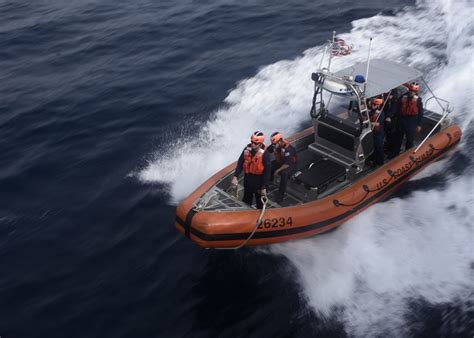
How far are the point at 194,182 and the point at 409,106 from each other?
5.18 metres

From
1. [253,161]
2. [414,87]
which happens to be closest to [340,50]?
[414,87]

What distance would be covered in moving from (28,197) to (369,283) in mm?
7992

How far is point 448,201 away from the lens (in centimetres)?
980

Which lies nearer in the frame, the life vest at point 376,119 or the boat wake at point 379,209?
the boat wake at point 379,209

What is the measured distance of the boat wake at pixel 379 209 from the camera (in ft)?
25.7

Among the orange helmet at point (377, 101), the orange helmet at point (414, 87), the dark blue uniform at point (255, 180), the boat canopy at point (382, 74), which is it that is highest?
the boat canopy at point (382, 74)

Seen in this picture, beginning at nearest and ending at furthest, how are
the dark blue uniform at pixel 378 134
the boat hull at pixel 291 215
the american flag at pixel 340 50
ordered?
the boat hull at pixel 291 215
the dark blue uniform at pixel 378 134
the american flag at pixel 340 50

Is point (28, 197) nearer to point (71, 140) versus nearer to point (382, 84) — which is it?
point (71, 140)

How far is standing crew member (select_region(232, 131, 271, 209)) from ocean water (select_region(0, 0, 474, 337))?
1.36 m

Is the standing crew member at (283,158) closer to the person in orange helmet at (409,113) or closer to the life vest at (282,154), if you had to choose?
the life vest at (282,154)

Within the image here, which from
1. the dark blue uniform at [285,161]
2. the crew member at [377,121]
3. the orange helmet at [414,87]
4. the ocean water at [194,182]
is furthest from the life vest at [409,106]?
the dark blue uniform at [285,161]

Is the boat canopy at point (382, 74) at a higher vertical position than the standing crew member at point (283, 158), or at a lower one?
higher

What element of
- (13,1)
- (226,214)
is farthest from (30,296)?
(13,1)

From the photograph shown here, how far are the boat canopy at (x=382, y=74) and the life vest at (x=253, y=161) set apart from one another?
2.68 metres
